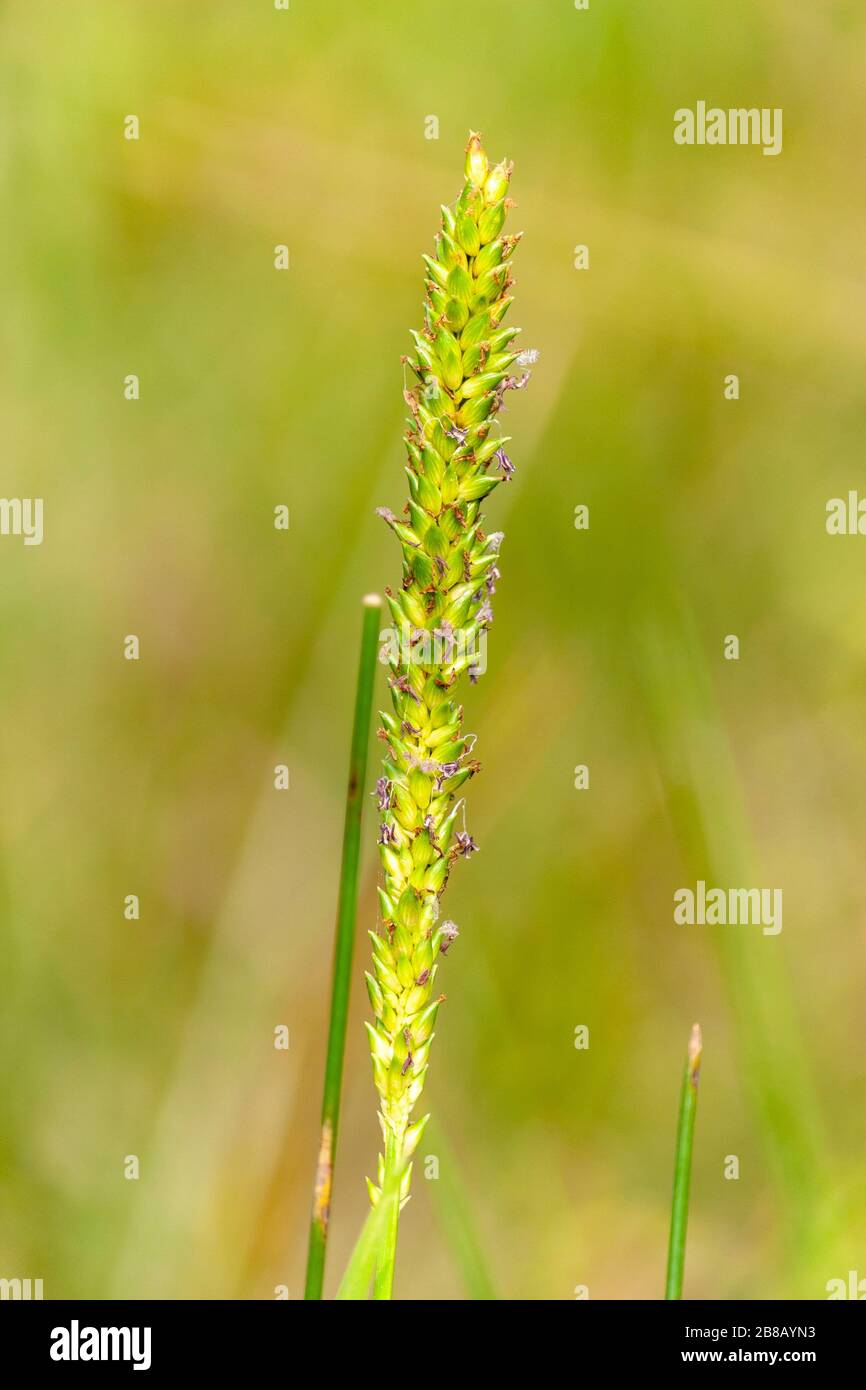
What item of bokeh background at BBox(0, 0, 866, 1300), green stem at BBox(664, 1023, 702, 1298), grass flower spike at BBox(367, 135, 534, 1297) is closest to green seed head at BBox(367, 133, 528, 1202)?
grass flower spike at BBox(367, 135, 534, 1297)

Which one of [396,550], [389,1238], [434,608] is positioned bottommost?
[389,1238]

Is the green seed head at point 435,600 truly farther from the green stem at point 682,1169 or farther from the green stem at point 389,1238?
the green stem at point 682,1169

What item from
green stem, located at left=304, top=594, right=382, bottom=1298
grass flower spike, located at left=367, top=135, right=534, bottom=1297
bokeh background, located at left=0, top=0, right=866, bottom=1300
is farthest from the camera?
bokeh background, located at left=0, top=0, right=866, bottom=1300

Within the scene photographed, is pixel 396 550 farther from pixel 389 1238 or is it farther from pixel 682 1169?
pixel 389 1238

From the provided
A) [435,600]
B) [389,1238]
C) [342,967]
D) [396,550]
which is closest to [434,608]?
[435,600]

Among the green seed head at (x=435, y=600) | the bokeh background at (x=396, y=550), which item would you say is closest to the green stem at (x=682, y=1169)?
the green seed head at (x=435, y=600)

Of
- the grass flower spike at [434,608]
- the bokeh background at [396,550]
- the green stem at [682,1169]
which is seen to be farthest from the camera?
the bokeh background at [396,550]

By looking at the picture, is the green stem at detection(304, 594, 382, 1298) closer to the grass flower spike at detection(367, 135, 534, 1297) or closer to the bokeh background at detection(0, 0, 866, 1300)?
the grass flower spike at detection(367, 135, 534, 1297)
